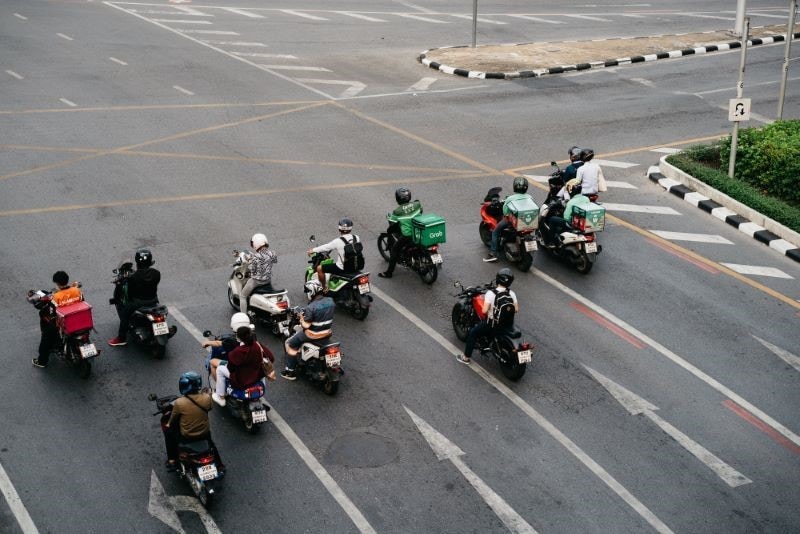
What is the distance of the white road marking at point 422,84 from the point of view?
29.0 m

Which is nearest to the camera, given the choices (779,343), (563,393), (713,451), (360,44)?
(713,451)

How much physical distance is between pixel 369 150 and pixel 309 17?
66.5 ft

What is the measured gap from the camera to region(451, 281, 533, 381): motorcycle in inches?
515

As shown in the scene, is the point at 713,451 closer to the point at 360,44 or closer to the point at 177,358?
the point at 177,358

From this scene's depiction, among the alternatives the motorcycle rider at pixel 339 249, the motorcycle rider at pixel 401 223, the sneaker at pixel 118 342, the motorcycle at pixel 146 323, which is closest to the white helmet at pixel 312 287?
the motorcycle rider at pixel 339 249

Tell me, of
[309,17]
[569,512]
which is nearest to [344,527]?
[569,512]

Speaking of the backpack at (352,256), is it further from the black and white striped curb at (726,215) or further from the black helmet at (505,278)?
the black and white striped curb at (726,215)

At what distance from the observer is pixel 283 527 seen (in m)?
10.3

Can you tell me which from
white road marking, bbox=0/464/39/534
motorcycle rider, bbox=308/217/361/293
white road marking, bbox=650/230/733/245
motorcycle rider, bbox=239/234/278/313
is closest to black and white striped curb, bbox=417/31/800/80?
white road marking, bbox=650/230/733/245

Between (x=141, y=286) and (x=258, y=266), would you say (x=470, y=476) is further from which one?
(x=141, y=286)

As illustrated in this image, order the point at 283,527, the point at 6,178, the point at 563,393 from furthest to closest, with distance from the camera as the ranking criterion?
the point at 6,178, the point at 563,393, the point at 283,527

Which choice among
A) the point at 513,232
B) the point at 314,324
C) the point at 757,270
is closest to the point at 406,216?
the point at 513,232

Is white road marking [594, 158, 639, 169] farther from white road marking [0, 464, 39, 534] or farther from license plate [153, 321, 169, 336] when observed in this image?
white road marking [0, 464, 39, 534]

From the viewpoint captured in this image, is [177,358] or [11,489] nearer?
[11,489]
